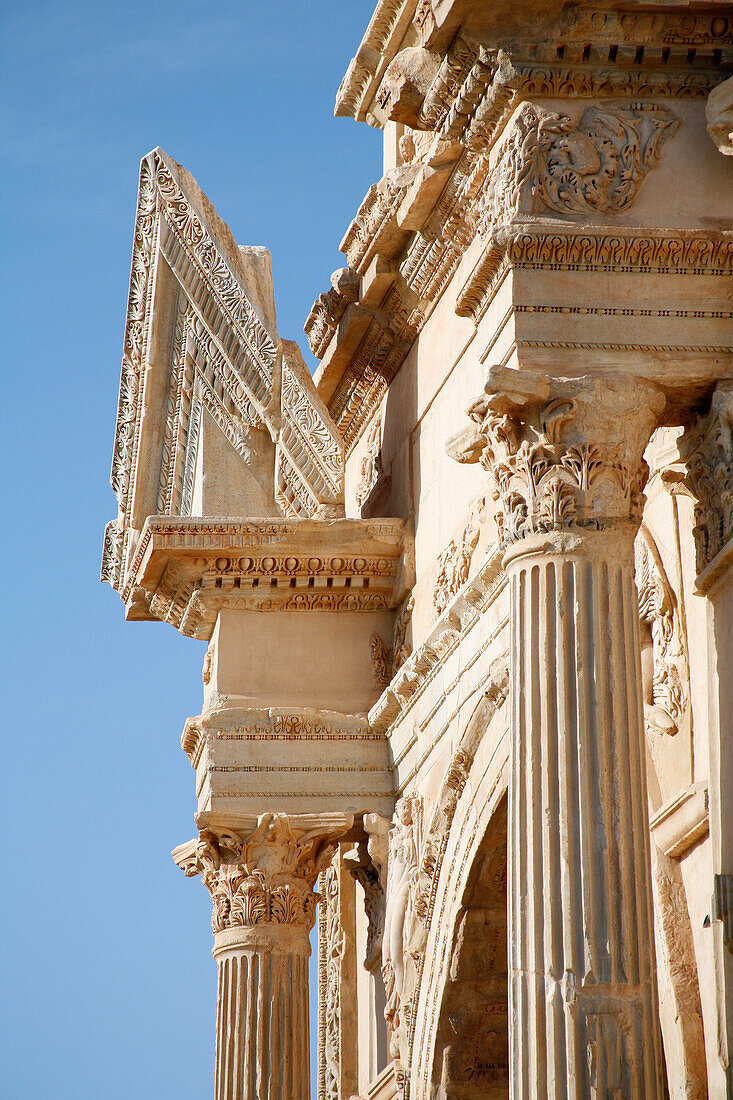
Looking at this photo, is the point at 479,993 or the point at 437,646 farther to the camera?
the point at 437,646

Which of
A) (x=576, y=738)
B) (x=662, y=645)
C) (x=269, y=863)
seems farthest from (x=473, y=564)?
(x=576, y=738)

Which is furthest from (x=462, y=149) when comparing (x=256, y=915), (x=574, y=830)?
(x=256, y=915)

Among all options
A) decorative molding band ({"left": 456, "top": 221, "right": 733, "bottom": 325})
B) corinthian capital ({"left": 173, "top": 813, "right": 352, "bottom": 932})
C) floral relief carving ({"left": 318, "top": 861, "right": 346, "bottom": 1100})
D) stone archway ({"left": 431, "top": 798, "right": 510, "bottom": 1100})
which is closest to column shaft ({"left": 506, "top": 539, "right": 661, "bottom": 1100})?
decorative molding band ({"left": 456, "top": 221, "right": 733, "bottom": 325})

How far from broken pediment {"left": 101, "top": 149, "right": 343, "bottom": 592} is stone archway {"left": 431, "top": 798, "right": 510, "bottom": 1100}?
3.15 m

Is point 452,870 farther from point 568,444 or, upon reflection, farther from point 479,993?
point 568,444

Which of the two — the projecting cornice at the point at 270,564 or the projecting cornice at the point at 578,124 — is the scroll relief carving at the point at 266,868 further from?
the projecting cornice at the point at 578,124

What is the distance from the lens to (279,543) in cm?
1333

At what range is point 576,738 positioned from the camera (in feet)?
27.6

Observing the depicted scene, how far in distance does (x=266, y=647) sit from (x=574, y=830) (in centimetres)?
570

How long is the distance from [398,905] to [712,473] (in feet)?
14.9

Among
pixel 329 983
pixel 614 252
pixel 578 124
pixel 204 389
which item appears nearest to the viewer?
pixel 614 252

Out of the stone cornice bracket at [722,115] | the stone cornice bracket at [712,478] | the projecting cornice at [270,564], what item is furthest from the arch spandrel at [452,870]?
the stone cornice bracket at [722,115]

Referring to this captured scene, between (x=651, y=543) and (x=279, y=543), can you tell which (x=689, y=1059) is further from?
(x=279, y=543)

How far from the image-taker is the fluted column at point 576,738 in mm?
8016
